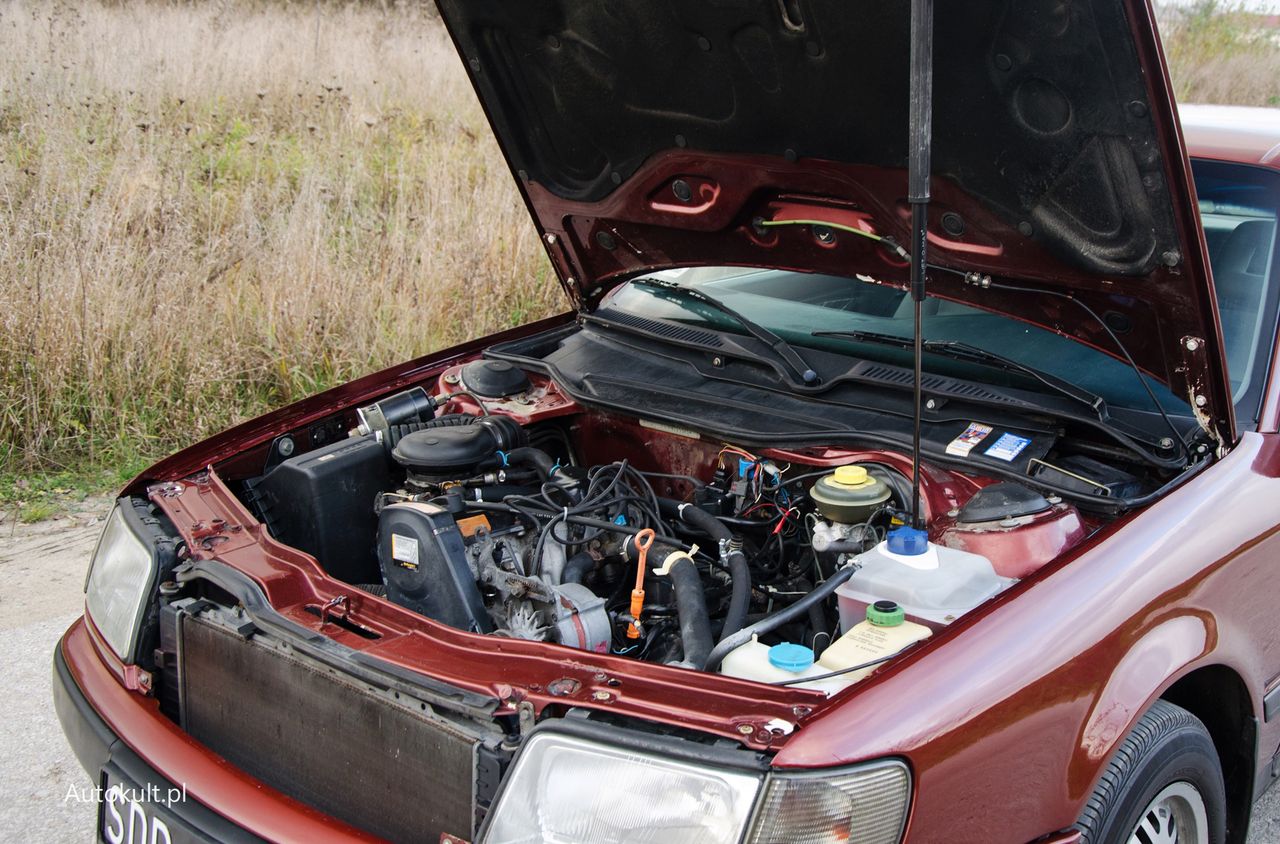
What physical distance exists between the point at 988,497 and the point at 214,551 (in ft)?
5.24

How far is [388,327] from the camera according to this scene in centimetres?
580

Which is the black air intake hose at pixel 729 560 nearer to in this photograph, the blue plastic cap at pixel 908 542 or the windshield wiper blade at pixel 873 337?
the blue plastic cap at pixel 908 542

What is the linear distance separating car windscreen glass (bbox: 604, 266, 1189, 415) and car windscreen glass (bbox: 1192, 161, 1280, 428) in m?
0.18

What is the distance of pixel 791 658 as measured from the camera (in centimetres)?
188

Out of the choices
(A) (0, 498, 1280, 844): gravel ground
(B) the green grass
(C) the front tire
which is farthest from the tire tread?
(B) the green grass

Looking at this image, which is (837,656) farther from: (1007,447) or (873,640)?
(1007,447)

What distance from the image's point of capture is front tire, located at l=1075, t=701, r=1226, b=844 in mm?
1915

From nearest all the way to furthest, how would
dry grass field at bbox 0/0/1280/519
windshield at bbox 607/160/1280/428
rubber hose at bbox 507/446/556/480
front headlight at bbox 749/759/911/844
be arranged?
front headlight at bbox 749/759/911/844 < windshield at bbox 607/160/1280/428 < rubber hose at bbox 507/446/556/480 < dry grass field at bbox 0/0/1280/519

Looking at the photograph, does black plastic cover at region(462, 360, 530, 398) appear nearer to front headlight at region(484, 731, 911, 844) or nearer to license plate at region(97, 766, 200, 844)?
license plate at region(97, 766, 200, 844)

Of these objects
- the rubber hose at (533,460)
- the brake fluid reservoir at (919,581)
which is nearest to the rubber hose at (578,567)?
the rubber hose at (533,460)

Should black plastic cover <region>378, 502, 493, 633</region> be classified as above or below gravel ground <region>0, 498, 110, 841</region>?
above

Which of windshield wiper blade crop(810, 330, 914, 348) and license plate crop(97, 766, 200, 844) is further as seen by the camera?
windshield wiper blade crop(810, 330, 914, 348)

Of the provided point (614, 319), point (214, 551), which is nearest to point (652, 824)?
point (214, 551)

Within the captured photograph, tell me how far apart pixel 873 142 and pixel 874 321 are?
620 millimetres
